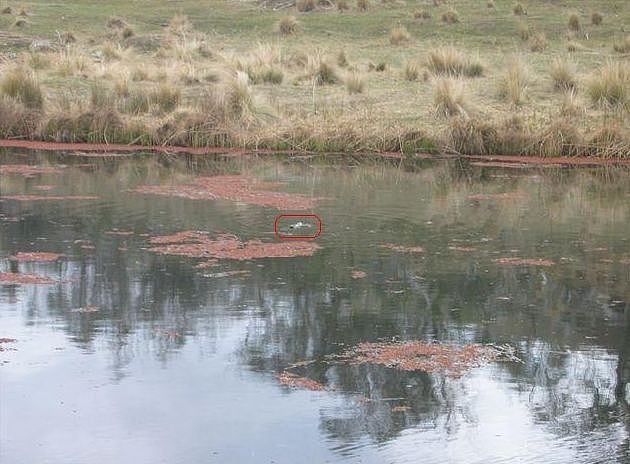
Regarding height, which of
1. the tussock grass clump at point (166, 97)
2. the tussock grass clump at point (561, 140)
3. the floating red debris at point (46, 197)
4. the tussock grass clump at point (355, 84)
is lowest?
the floating red debris at point (46, 197)

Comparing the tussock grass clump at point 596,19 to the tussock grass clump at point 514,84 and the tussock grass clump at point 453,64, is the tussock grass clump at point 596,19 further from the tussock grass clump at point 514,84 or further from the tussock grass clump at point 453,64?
the tussock grass clump at point 514,84

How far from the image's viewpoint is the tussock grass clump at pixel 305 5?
128 ft

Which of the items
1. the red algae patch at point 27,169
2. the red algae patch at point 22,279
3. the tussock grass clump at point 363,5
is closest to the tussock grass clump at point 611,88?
the red algae patch at point 27,169

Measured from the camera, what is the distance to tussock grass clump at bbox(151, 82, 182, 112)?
896 inches

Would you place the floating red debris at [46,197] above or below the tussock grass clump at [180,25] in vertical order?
below

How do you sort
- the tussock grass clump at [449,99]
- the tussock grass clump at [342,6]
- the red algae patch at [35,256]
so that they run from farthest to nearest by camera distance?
the tussock grass clump at [342,6] < the tussock grass clump at [449,99] < the red algae patch at [35,256]

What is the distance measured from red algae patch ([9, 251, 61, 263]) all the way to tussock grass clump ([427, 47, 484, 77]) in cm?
1551

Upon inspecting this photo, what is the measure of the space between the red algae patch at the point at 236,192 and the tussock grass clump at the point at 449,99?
542cm

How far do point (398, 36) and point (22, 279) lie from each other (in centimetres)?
2310

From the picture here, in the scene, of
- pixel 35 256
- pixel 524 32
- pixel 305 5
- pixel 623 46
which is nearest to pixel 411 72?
pixel 623 46

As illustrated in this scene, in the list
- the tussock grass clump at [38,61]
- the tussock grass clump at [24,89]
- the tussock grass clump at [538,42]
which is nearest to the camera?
the tussock grass clump at [24,89]

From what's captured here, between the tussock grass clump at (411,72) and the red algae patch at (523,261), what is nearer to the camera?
the red algae patch at (523,261)

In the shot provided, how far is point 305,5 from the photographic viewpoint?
129 ft

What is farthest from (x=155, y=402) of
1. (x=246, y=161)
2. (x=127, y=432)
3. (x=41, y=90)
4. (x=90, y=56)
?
(x=90, y=56)
